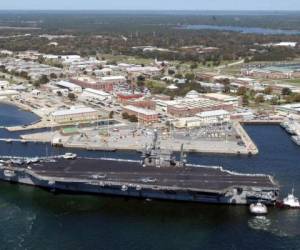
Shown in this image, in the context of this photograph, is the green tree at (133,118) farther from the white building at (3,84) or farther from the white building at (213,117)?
the white building at (3,84)

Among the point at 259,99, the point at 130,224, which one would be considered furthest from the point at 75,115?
the point at 130,224

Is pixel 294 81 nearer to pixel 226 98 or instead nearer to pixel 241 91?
pixel 241 91

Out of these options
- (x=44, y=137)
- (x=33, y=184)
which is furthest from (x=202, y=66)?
(x=33, y=184)

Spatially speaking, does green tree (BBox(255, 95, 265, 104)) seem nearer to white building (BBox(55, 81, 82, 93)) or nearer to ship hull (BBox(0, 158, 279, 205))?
white building (BBox(55, 81, 82, 93))

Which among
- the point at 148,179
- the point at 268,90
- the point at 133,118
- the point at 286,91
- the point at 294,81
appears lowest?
the point at 133,118

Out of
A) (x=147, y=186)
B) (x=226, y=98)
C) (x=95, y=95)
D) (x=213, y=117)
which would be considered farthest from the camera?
(x=95, y=95)

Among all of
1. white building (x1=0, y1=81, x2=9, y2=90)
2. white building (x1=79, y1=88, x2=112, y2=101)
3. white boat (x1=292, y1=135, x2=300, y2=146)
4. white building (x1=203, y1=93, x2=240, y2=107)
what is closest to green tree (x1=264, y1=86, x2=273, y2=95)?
white building (x1=203, y1=93, x2=240, y2=107)
